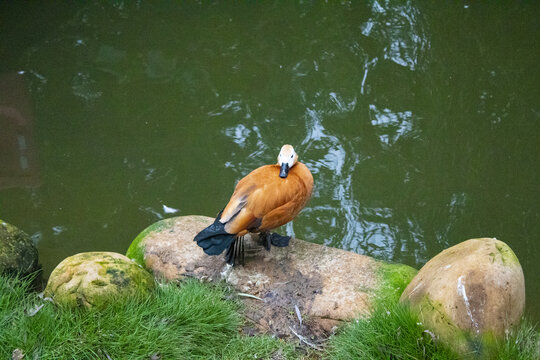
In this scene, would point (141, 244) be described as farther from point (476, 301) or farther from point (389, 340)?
point (476, 301)

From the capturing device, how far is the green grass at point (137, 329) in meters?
3.00

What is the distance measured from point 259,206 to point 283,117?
9.04 ft

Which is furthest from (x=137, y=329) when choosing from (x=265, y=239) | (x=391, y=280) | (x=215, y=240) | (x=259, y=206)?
(x=391, y=280)

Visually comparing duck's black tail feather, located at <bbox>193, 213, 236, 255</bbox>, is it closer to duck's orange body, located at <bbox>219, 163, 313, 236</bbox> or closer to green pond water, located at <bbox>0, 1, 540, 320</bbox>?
duck's orange body, located at <bbox>219, 163, 313, 236</bbox>

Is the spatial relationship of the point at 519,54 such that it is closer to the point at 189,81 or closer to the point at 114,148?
the point at 189,81

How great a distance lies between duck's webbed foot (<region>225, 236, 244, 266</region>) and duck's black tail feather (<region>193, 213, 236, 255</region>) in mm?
215

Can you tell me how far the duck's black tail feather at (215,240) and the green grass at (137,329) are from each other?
0.82ft

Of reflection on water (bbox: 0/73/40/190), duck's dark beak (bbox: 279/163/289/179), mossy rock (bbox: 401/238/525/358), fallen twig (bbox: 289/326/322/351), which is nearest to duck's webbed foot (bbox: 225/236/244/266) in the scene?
duck's dark beak (bbox: 279/163/289/179)

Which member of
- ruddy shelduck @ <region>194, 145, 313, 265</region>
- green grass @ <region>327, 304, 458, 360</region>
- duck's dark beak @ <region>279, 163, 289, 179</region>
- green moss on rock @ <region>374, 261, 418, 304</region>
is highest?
duck's dark beak @ <region>279, 163, 289, 179</region>

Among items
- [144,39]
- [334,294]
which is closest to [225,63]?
[144,39]

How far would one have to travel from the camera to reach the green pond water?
17.1 ft

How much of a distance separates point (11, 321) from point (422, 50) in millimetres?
5756

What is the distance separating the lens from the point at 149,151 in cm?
596

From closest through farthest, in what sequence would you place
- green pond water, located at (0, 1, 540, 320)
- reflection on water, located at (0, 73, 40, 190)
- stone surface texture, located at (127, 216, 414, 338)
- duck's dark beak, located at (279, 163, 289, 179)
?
stone surface texture, located at (127, 216, 414, 338), duck's dark beak, located at (279, 163, 289, 179), green pond water, located at (0, 1, 540, 320), reflection on water, located at (0, 73, 40, 190)
